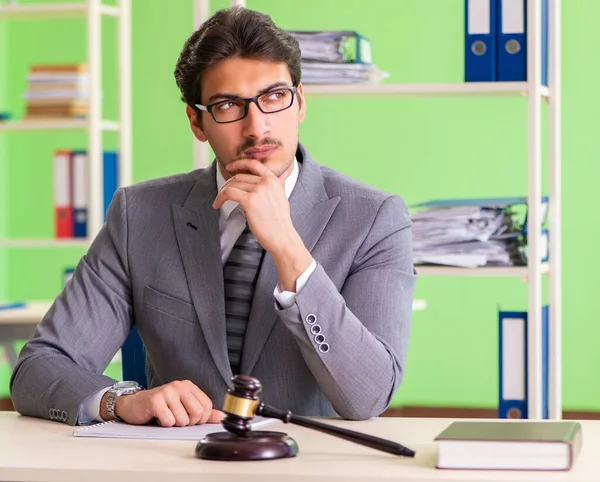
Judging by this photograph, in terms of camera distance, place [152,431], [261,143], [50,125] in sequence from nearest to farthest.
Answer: [152,431], [261,143], [50,125]

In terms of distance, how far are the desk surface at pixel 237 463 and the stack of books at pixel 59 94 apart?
9.93 ft

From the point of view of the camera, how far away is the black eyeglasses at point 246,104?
1896 millimetres

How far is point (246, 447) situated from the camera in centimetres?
132

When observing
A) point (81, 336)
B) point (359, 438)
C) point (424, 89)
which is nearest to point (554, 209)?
point (424, 89)

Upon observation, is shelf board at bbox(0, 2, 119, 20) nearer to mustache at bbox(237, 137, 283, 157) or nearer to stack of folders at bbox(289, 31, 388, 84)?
stack of folders at bbox(289, 31, 388, 84)

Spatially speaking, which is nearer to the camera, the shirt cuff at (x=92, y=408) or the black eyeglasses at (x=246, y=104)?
the shirt cuff at (x=92, y=408)

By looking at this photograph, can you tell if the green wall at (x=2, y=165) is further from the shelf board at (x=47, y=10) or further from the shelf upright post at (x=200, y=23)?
the shelf upright post at (x=200, y=23)

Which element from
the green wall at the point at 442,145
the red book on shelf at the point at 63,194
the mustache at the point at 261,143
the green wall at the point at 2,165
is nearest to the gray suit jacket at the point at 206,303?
the mustache at the point at 261,143

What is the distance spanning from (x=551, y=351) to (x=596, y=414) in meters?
2.37

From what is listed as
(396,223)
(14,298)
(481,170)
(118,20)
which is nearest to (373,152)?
(481,170)

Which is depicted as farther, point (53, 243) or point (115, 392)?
point (53, 243)

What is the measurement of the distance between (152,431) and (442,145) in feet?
12.7

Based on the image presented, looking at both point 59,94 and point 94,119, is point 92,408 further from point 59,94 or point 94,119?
point 59,94

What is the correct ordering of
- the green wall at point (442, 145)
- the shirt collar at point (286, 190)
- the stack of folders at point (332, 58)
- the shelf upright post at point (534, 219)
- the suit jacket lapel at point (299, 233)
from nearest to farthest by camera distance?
the suit jacket lapel at point (299, 233)
the shirt collar at point (286, 190)
the shelf upright post at point (534, 219)
the stack of folders at point (332, 58)
the green wall at point (442, 145)
